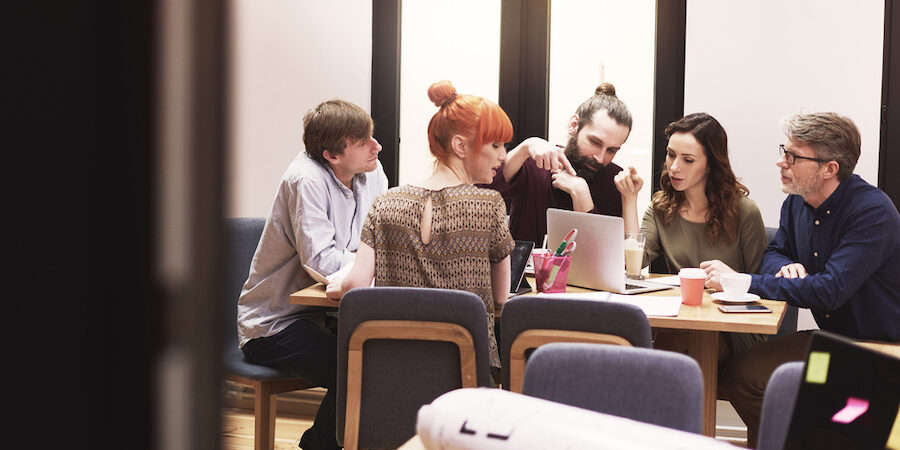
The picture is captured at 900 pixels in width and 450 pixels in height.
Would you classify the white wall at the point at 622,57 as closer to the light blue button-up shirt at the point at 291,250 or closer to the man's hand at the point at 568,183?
the man's hand at the point at 568,183

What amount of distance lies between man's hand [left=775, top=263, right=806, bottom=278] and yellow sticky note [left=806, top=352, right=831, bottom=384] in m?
2.00

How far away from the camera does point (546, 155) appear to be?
119 inches

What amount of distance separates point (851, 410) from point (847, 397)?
12 millimetres

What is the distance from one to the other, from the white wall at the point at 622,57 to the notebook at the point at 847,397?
3.40 metres

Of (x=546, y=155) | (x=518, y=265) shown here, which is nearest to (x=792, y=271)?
(x=518, y=265)

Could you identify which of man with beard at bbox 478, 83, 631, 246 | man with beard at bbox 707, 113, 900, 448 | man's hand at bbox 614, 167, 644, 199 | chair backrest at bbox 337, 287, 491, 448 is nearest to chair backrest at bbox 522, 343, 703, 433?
chair backrest at bbox 337, 287, 491, 448

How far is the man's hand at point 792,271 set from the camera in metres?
2.49

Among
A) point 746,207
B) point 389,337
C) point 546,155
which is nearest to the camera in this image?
point 389,337

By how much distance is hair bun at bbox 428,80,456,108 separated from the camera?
2305mm

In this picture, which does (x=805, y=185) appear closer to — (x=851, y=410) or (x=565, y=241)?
(x=565, y=241)

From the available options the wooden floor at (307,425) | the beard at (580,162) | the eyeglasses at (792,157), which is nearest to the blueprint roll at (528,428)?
the eyeglasses at (792,157)

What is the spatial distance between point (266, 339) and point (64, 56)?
261 cm

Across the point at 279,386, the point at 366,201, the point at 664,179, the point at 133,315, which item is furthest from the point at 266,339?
the point at 133,315

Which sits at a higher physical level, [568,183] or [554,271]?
[568,183]
